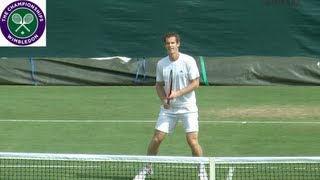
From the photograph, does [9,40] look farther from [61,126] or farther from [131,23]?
[61,126]

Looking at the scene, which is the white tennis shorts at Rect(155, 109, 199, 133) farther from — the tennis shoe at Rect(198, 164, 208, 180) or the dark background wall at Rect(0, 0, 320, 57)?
the dark background wall at Rect(0, 0, 320, 57)

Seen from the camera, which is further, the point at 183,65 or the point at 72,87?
the point at 72,87

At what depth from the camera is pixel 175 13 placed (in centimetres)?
1839

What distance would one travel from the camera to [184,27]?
1842 cm

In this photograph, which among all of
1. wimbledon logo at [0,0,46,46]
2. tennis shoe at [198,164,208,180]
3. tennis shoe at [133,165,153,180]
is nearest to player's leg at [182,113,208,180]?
tennis shoe at [133,165,153,180]

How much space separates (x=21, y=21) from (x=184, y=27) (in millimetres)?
4478

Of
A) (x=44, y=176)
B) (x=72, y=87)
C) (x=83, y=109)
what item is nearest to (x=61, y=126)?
(x=83, y=109)

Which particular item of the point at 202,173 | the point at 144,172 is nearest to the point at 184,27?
the point at 144,172

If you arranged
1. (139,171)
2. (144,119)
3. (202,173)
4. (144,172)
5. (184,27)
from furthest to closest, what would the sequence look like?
(184,27) → (144,119) → (139,171) → (144,172) → (202,173)

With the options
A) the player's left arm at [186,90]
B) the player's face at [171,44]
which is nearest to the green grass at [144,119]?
the player's left arm at [186,90]

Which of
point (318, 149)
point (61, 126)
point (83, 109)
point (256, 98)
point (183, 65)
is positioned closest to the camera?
point (183, 65)

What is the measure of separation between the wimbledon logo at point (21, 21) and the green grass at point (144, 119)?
64.1 inches

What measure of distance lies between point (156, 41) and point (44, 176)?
11262mm

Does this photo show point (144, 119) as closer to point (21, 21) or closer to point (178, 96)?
point (178, 96)
